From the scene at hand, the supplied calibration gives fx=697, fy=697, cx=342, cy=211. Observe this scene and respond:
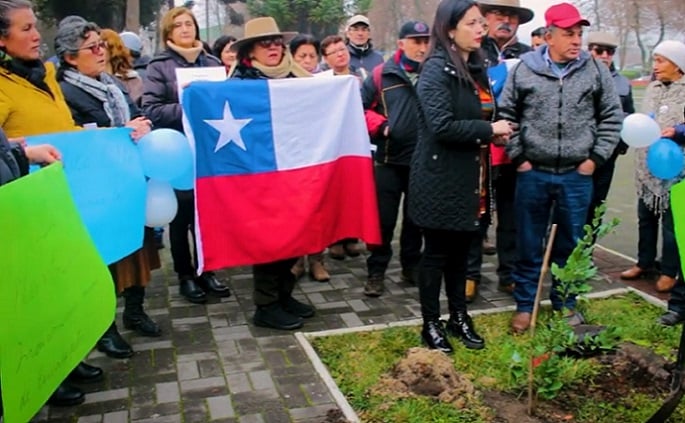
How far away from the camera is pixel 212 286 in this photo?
550 centimetres

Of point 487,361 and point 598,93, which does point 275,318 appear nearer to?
point 487,361

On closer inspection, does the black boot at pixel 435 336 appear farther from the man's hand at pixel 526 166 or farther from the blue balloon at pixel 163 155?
the blue balloon at pixel 163 155

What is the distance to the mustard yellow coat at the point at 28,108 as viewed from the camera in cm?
351

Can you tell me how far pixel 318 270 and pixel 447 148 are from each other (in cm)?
213

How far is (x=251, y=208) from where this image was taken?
477 cm

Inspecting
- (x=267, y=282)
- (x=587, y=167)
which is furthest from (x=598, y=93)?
(x=267, y=282)

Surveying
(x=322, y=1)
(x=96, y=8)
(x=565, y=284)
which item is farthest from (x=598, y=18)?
(x=565, y=284)

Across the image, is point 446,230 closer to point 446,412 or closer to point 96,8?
point 446,412

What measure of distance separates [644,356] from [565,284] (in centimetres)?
85

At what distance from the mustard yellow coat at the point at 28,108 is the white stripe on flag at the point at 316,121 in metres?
1.42

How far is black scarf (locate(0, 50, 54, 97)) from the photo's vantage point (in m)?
3.50

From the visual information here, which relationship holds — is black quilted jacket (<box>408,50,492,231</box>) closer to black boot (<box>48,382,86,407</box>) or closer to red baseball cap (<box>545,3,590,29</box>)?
red baseball cap (<box>545,3,590,29</box>)

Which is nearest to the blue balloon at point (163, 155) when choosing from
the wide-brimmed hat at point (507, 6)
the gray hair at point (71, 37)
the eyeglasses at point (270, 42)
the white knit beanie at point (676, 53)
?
the gray hair at point (71, 37)

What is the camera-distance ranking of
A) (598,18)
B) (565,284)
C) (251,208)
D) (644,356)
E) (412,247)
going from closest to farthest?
(565,284) → (644,356) → (251,208) → (412,247) → (598,18)
